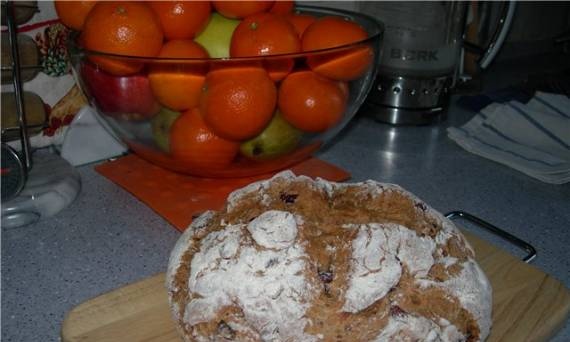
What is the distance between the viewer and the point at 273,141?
32.9 inches

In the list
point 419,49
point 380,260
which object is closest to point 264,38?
point 380,260

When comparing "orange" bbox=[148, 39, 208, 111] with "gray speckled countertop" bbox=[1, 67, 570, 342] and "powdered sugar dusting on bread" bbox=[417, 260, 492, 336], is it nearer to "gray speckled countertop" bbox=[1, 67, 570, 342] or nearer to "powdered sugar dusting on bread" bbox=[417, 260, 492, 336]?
"gray speckled countertop" bbox=[1, 67, 570, 342]

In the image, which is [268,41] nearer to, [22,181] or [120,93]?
[120,93]

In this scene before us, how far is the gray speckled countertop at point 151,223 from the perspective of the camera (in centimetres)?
70

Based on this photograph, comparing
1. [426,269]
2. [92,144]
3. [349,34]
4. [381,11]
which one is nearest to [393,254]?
[426,269]

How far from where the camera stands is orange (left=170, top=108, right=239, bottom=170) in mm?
800

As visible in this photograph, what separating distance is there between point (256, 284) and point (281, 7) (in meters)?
0.54

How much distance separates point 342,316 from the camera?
526 millimetres

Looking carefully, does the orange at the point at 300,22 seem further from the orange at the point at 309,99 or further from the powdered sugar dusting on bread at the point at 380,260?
the powdered sugar dusting on bread at the point at 380,260

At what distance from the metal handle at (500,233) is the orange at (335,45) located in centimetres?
26

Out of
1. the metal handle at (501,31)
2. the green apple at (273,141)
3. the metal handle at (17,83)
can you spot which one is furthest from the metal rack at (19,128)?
the metal handle at (501,31)

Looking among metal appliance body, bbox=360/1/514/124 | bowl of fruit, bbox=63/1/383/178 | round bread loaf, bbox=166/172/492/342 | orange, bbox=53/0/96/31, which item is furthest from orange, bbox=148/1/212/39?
Result: metal appliance body, bbox=360/1/514/124

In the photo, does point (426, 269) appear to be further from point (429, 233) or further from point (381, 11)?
point (381, 11)

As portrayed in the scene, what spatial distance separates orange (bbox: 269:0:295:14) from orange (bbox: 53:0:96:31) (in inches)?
10.7
